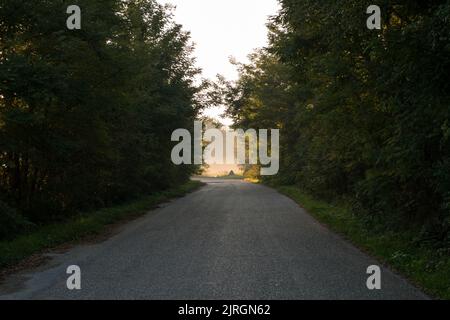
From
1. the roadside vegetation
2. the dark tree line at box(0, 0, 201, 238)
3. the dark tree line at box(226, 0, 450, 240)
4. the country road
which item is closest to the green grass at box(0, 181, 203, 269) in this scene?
the dark tree line at box(0, 0, 201, 238)

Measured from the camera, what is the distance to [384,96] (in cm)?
1142

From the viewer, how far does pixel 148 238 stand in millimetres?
13984

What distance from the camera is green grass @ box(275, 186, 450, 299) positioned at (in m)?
8.08

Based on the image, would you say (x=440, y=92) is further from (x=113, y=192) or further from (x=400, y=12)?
(x=113, y=192)

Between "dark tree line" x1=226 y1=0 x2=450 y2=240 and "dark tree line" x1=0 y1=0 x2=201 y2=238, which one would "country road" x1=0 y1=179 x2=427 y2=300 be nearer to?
"dark tree line" x1=226 y1=0 x2=450 y2=240

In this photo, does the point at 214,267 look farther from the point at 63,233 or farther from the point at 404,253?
the point at 63,233

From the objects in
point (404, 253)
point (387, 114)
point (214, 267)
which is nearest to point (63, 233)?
point (214, 267)

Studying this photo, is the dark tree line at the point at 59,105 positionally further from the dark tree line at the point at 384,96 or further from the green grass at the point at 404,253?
the green grass at the point at 404,253

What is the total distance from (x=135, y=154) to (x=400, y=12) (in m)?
15.4

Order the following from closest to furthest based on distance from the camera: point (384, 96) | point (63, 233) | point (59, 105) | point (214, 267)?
1. point (214, 267)
2. point (384, 96)
3. point (63, 233)
4. point (59, 105)

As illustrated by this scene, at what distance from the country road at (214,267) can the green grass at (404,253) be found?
0.96 ft

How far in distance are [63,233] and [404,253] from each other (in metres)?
8.71

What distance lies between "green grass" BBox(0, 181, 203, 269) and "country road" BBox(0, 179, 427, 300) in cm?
76

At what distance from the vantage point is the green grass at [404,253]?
8.08m
